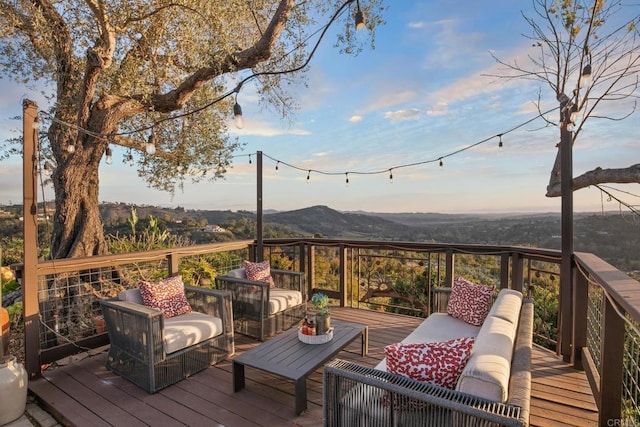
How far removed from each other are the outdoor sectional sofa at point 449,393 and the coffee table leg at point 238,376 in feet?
4.05

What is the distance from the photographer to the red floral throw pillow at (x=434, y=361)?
1511 millimetres

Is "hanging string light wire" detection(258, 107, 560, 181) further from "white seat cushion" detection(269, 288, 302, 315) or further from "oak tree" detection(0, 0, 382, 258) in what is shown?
"white seat cushion" detection(269, 288, 302, 315)

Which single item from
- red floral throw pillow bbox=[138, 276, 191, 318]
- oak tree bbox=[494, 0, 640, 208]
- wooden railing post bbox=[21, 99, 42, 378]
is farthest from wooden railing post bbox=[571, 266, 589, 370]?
wooden railing post bbox=[21, 99, 42, 378]

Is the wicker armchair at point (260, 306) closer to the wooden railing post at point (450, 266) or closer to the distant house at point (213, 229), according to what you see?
the wooden railing post at point (450, 266)

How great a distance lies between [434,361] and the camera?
1.54 metres

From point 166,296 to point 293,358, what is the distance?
1.52 m

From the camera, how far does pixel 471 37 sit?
507 centimetres

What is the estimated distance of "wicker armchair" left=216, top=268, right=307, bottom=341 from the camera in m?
3.67

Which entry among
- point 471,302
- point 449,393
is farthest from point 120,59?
point 449,393

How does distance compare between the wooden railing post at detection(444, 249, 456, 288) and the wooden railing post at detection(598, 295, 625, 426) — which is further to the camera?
the wooden railing post at detection(444, 249, 456, 288)

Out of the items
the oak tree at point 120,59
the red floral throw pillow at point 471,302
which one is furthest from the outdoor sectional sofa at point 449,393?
the oak tree at point 120,59

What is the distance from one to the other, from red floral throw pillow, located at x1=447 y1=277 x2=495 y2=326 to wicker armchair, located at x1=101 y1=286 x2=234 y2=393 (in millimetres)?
2290

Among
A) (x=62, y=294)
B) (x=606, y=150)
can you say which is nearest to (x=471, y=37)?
(x=606, y=150)

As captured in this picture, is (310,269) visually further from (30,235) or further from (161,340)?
(30,235)
